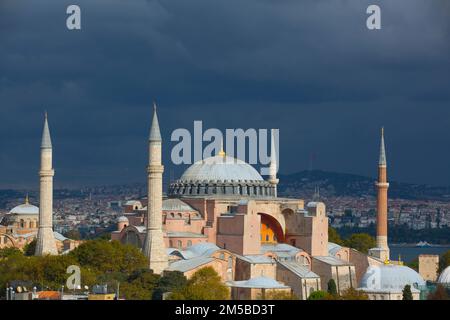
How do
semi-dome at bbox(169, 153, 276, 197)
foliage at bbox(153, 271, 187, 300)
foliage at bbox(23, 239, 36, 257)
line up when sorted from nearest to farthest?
1. foliage at bbox(153, 271, 187, 300)
2. semi-dome at bbox(169, 153, 276, 197)
3. foliage at bbox(23, 239, 36, 257)

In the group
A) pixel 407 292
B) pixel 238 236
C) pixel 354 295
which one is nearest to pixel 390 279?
pixel 407 292

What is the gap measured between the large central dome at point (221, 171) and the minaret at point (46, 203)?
17.7ft

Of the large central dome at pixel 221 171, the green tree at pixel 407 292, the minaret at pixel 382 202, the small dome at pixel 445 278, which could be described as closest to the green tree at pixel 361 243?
the minaret at pixel 382 202

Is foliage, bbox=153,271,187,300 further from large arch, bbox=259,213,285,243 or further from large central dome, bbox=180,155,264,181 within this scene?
large central dome, bbox=180,155,264,181

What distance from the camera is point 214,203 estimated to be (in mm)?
52969

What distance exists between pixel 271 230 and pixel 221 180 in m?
2.64

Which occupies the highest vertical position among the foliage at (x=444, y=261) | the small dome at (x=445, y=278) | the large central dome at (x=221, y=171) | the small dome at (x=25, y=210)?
the large central dome at (x=221, y=171)

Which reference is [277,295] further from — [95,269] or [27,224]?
[27,224]

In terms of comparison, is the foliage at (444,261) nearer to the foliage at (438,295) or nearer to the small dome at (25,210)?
the foliage at (438,295)

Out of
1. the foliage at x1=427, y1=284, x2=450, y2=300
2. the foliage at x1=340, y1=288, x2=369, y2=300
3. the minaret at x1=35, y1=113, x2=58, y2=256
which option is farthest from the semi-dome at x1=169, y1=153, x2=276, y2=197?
the foliage at x1=427, y1=284, x2=450, y2=300

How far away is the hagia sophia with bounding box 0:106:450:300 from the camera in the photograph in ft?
156

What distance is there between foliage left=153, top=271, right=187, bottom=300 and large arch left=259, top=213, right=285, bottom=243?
28.4 feet

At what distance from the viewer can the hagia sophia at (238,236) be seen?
47469mm
